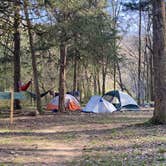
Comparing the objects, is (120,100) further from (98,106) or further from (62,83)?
(62,83)

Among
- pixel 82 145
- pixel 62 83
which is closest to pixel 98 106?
pixel 62 83

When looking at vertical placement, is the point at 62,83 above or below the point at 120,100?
above

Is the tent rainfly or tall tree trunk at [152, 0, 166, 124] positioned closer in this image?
tall tree trunk at [152, 0, 166, 124]

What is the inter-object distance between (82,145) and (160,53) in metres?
4.34

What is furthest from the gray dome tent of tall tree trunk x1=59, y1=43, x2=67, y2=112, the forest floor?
the forest floor

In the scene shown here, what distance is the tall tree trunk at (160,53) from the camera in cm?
1259

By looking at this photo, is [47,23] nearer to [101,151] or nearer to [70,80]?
[101,151]

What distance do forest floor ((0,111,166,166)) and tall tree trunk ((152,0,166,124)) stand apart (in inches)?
22.5

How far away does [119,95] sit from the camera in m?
24.4

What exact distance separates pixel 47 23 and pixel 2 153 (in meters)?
10.2

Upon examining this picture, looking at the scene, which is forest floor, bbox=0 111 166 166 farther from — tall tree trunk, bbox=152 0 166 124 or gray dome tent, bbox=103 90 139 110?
gray dome tent, bbox=103 90 139 110

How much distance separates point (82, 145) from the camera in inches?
380

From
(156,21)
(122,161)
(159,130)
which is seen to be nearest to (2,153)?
(122,161)

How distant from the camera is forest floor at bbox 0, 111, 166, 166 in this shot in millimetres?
7613
